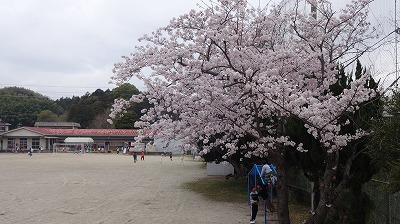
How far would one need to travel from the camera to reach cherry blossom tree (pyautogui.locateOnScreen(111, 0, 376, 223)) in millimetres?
8453

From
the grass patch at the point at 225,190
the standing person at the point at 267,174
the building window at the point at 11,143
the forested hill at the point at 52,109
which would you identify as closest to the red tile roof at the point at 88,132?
the forested hill at the point at 52,109

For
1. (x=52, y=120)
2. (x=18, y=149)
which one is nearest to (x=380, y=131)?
(x=18, y=149)

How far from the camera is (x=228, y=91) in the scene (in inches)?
363

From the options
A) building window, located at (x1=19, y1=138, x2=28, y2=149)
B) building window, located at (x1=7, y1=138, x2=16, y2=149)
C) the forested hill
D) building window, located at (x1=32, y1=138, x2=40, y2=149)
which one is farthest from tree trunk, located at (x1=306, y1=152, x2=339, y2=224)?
building window, located at (x1=7, y1=138, x2=16, y2=149)

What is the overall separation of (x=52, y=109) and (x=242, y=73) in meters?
105

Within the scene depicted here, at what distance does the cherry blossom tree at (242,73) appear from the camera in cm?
845

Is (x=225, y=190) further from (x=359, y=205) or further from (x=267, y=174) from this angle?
(x=359, y=205)

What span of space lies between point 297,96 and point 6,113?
99766mm

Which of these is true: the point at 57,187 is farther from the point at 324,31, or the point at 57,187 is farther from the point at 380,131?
the point at 380,131

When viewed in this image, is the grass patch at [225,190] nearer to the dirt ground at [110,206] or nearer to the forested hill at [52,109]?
the dirt ground at [110,206]

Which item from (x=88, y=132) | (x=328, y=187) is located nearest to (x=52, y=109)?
(x=88, y=132)

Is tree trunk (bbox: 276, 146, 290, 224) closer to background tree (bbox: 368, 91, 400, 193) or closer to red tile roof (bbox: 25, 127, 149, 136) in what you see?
background tree (bbox: 368, 91, 400, 193)

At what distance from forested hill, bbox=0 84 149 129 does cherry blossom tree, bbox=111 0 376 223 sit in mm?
67757

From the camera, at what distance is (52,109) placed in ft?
348
